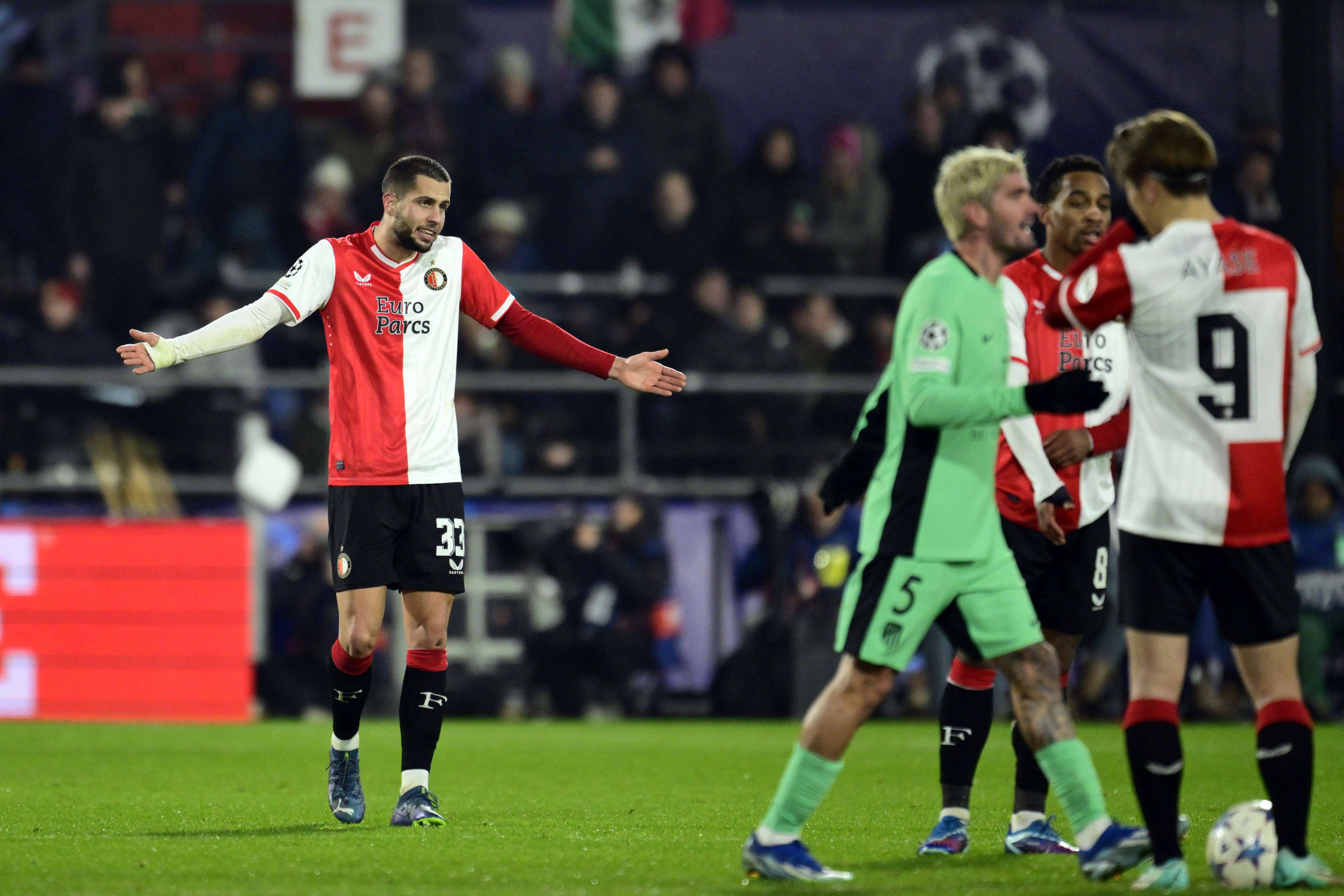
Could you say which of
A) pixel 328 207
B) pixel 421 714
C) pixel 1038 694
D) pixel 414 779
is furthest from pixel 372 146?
pixel 1038 694

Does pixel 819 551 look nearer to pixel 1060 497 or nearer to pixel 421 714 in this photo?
pixel 421 714

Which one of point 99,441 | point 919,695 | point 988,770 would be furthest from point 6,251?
point 988,770

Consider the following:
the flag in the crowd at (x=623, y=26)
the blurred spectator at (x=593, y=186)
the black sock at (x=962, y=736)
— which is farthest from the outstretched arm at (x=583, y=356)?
the flag in the crowd at (x=623, y=26)

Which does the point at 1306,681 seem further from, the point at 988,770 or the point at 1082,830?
the point at 1082,830

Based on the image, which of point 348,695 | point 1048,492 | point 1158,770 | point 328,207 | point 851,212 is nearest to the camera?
point 1158,770

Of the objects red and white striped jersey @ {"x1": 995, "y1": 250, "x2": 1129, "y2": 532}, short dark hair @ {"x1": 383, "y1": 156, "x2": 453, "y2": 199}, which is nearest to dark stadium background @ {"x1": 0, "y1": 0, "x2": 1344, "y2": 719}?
short dark hair @ {"x1": 383, "y1": 156, "x2": 453, "y2": 199}

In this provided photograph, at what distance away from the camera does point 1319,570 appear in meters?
13.2

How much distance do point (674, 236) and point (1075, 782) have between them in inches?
420

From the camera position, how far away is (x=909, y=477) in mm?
5336

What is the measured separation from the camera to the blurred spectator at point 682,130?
16.3m

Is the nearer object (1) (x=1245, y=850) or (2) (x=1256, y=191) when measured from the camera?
(1) (x=1245, y=850)

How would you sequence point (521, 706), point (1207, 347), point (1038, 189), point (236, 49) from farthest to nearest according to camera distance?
point (236, 49) → point (521, 706) → point (1038, 189) → point (1207, 347)

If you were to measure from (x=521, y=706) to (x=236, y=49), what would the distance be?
687cm

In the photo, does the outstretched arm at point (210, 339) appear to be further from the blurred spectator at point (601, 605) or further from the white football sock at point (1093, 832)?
the blurred spectator at point (601, 605)
